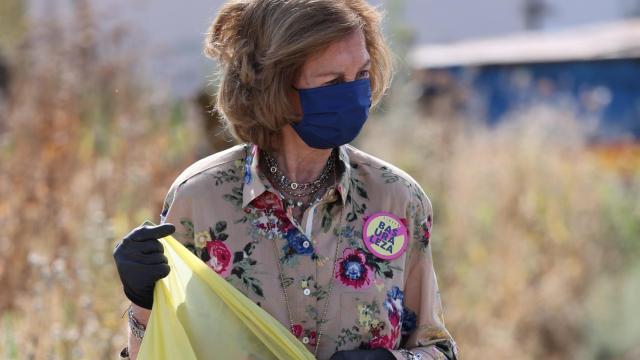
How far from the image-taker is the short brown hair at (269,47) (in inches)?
89.2

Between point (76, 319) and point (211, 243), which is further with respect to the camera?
point (76, 319)

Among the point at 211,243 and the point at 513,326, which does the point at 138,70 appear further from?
the point at 211,243

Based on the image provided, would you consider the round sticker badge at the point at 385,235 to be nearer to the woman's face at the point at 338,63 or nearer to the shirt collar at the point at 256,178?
the shirt collar at the point at 256,178

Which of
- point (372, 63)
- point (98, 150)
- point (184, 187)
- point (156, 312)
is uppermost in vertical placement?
point (372, 63)

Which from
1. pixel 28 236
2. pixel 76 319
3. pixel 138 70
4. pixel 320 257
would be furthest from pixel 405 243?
pixel 138 70

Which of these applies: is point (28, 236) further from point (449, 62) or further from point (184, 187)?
point (449, 62)

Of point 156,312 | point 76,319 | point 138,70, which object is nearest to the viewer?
point 156,312

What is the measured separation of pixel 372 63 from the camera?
250 centimetres

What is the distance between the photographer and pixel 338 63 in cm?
230

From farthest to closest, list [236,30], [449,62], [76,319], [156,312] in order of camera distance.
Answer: [449,62] < [76,319] < [236,30] < [156,312]

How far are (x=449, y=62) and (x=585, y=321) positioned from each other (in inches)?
334

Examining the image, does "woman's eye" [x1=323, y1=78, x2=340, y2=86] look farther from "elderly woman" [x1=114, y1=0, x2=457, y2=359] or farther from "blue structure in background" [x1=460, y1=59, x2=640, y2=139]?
"blue structure in background" [x1=460, y1=59, x2=640, y2=139]

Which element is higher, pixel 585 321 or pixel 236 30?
pixel 236 30

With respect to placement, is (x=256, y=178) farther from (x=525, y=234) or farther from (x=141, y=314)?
(x=525, y=234)
